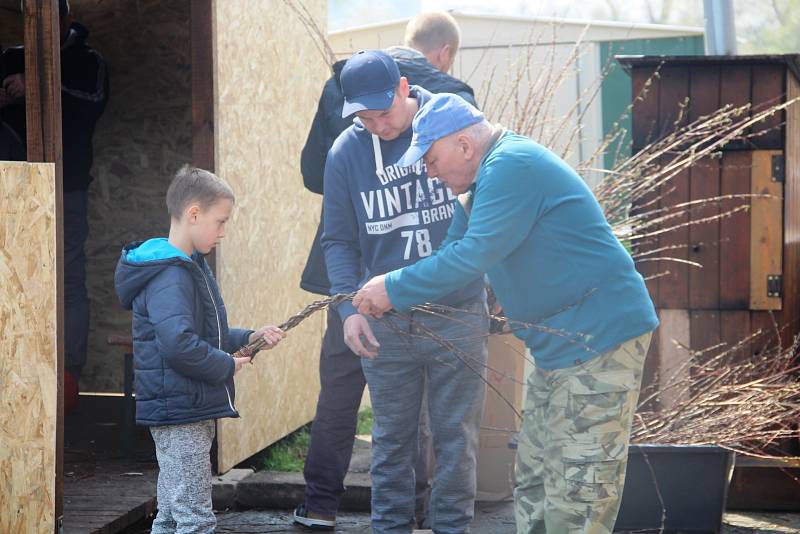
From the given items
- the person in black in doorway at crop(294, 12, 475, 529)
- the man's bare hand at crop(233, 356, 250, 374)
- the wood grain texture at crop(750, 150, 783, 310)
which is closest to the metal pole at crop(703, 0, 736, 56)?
the wood grain texture at crop(750, 150, 783, 310)

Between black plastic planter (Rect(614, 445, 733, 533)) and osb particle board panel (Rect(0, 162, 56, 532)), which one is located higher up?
osb particle board panel (Rect(0, 162, 56, 532))

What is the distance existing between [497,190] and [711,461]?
7.00 feet

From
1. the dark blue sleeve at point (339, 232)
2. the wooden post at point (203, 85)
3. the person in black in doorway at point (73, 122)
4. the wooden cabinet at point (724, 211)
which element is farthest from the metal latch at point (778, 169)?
the person in black in doorway at point (73, 122)

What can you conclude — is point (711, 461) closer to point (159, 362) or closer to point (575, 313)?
point (575, 313)

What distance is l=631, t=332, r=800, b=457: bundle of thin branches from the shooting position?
16.3ft

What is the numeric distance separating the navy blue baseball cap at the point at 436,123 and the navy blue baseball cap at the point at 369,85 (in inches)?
15.2

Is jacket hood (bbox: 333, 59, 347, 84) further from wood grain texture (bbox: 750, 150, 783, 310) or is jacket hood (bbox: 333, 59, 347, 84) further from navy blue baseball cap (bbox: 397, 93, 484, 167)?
wood grain texture (bbox: 750, 150, 783, 310)

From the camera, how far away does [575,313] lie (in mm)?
3365

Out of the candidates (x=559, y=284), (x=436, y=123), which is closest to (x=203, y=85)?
(x=436, y=123)

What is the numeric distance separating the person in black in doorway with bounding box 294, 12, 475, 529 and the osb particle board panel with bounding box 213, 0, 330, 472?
66cm

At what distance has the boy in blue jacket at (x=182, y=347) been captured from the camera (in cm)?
373

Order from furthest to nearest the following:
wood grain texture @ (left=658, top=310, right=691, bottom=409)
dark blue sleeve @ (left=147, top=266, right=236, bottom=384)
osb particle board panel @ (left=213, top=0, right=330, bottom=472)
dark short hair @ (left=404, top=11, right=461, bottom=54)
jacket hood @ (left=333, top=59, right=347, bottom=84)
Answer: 1. wood grain texture @ (left=658, top=310, right=691, bottom=409)
2. osb particle board panel @ (left=213, top=0, right=330, bottom=472)
3. dark short hair @ (left=404, top=11, right=461, bottom=54)
4. jacket hood @ (left=333, top=59, right=347, bottom=84)
5. dark blue sleeve @ (left=147, top=266, right=236, bottom=384)

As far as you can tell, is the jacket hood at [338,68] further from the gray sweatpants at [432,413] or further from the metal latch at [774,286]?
the metal latch at [774,286]

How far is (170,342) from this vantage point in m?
3.67
